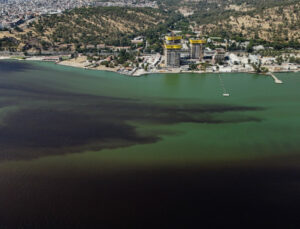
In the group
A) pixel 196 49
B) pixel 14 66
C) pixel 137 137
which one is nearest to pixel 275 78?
pixel 196 49

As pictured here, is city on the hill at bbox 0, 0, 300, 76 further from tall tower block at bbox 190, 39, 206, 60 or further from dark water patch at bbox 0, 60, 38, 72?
dark water patch at bbox 0, 60, 38, 72

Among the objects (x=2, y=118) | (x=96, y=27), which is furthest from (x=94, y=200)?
(x=96, y=27)

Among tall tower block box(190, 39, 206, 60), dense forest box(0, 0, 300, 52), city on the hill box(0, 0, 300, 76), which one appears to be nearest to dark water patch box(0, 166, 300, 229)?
city on the hill box(0, 0, 300, 76)

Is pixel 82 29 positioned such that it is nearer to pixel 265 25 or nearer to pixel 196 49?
pixel 196 49

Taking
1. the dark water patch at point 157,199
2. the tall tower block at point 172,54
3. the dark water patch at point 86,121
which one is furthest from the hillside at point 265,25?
the dark water patch at point 157,199

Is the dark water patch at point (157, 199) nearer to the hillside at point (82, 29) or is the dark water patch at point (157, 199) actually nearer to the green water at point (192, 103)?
the green water at point (192, 103)

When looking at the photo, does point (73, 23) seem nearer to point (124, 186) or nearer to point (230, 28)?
point (230, 28)

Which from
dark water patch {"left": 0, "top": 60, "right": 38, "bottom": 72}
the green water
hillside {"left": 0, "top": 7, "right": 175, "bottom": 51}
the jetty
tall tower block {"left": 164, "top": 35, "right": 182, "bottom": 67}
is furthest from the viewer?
hillside {"left": 0, "top": 7, "right": 175, "bottom": 51}
